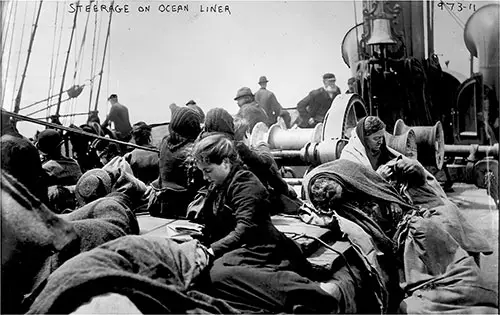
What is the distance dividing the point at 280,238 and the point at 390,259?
45.7 inches

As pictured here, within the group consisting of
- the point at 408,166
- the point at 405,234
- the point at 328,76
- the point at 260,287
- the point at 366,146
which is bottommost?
the point at 405,234

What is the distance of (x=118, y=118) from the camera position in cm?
362

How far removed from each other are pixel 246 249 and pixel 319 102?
169cm

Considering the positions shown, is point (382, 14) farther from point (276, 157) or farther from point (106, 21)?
point (106, 21)

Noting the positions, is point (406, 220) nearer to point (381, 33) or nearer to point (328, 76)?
point (328, 76)

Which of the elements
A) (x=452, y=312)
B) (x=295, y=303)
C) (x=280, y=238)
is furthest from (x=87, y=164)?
(x=452, y=312)

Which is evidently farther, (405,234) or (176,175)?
(176,175)

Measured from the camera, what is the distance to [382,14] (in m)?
4.08

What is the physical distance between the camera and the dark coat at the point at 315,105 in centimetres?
401

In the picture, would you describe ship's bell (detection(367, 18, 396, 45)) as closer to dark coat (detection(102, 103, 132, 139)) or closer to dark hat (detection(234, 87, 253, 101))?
dark hat (detection(234, 87, 253, 101))

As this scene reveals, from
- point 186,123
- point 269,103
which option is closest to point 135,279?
point 186,123

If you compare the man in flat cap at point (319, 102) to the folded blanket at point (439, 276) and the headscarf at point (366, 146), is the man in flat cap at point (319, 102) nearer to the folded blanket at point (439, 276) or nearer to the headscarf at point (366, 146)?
the headscarf at point (366, 146)

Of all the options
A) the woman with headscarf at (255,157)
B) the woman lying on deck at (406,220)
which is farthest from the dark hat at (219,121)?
the woman lying on deck at (406,220)

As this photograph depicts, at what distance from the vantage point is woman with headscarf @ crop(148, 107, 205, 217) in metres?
3.76
